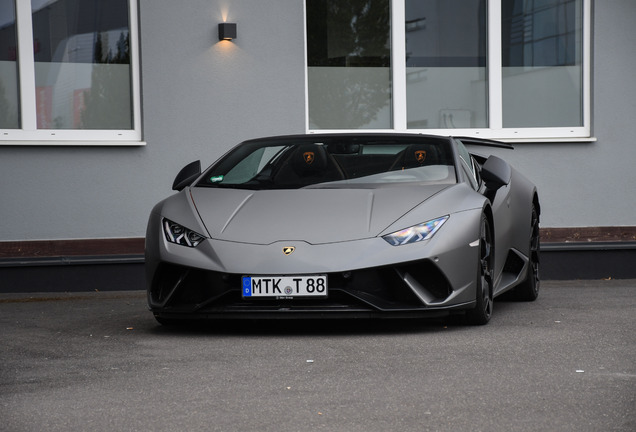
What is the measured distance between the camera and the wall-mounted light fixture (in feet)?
31.8

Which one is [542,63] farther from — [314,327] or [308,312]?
[308,312]

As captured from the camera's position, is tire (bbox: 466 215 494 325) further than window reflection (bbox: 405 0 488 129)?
No

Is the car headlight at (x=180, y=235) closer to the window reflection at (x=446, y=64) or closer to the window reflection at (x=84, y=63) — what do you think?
the window reflection at (x=84, y=63)

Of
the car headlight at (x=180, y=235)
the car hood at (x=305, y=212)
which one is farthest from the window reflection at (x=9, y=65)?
the car headlight at (x=180, y=235)

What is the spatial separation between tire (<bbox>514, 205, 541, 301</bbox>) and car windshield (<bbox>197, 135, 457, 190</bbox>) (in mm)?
1412

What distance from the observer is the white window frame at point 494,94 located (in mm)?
10336

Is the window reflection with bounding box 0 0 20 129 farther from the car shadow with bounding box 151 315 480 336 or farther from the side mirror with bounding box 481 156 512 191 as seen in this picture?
the side mirror with bounding box 481 156 512 191

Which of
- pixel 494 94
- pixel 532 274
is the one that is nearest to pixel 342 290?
pixel 532 274

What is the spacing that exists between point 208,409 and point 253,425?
317 mm

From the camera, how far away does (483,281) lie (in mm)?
6012

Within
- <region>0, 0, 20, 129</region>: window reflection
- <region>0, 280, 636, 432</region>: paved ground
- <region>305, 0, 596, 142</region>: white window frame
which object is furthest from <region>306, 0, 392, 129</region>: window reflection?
<region>0, 280, 636, 432</region>: paved ground

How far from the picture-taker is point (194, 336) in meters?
5.75

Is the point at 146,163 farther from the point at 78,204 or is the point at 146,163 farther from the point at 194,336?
the point at 194,336

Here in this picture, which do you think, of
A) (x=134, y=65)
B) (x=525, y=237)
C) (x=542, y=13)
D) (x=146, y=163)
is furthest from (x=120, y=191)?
(x=542, y=13)
